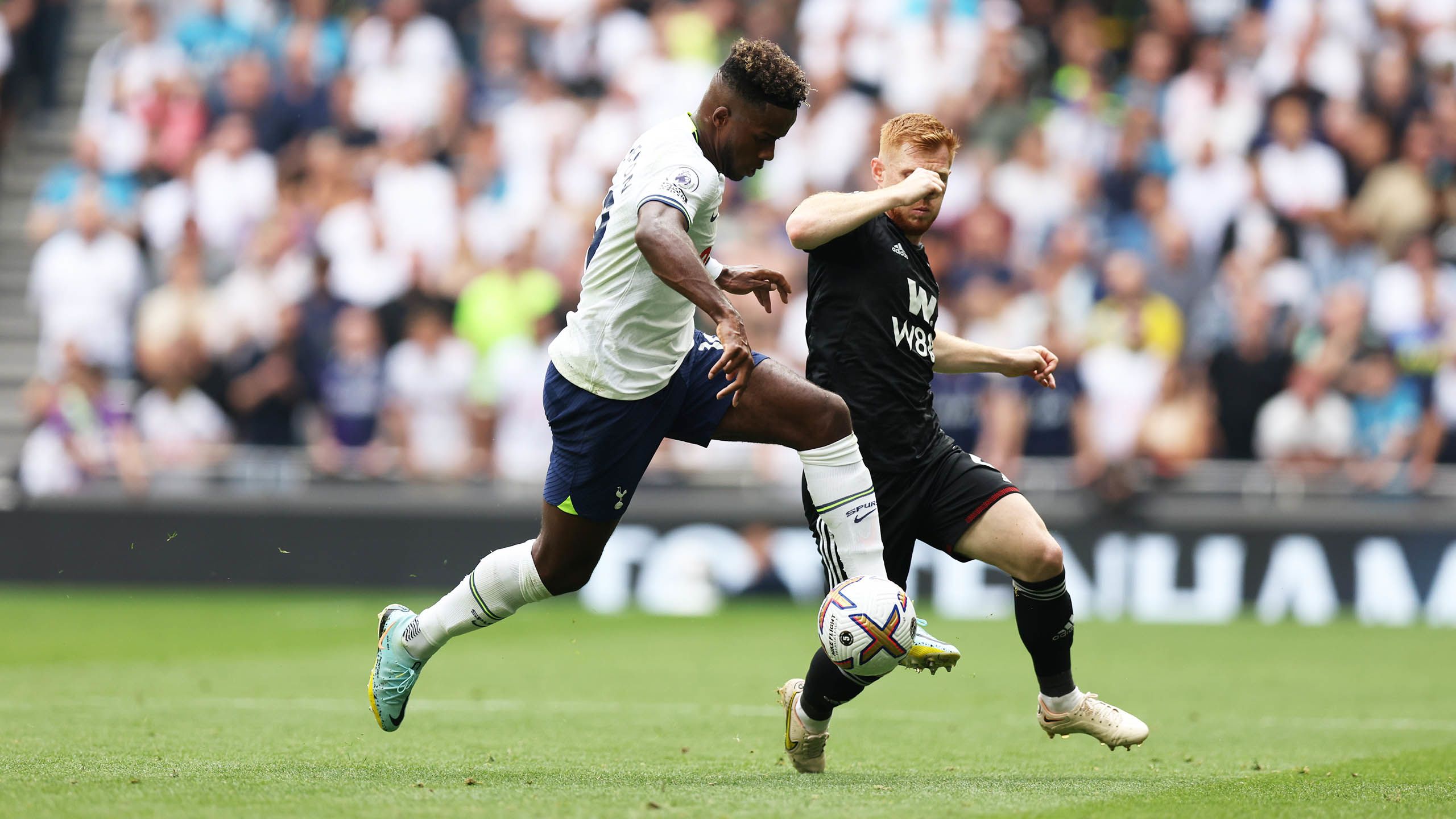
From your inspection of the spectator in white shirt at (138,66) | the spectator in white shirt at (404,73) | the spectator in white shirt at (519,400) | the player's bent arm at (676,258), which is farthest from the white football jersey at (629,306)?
the spectator in white shirt at (138,66)

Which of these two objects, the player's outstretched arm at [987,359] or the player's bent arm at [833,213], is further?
the player's outstretched arm at [987,359]

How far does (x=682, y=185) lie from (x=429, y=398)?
33.6 ft

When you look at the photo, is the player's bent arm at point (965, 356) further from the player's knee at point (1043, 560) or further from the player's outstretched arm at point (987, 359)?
the player's knee at point (1043, 560)

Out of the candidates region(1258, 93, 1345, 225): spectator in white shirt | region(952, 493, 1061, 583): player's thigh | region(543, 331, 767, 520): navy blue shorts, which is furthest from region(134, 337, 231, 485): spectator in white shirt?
region(952, 493, 1061, 583): player's thigh

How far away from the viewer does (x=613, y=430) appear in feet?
20.5

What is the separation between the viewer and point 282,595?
52.9 ft

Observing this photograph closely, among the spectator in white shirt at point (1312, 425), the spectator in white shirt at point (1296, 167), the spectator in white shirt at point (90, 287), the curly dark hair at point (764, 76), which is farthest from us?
the spectator in white shirt at point (90, 287)

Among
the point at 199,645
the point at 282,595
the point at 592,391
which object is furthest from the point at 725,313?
the point at 282,595

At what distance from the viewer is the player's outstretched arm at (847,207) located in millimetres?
6012

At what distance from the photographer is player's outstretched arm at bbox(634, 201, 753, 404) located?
5.61 meters

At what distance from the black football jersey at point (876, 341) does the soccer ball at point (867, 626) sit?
2.18 feet

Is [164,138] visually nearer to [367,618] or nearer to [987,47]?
[367,618]

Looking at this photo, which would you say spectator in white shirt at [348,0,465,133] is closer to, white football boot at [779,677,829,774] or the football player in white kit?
the football player in white kit

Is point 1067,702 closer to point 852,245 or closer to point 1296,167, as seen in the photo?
point 852,245
